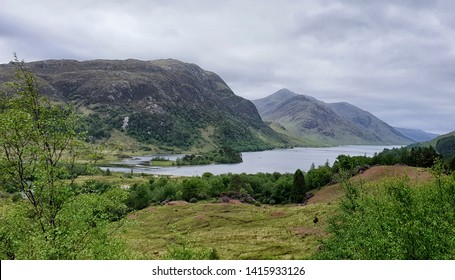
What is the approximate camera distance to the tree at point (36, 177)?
85.6ft

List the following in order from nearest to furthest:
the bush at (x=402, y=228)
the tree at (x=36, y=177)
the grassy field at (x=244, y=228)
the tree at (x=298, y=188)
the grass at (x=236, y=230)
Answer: the bush at (x=402, y=228) < the tree at (x=36, y=177) < the grassy field at (x=244, y=228) < the grass at (x=236, y=230) < the tree at (x=298, y=188)

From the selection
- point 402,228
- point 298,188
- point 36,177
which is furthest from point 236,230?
point 402,228

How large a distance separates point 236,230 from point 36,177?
6479 centimetres

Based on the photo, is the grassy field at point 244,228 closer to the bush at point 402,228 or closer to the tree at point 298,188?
the tree at point 298,188

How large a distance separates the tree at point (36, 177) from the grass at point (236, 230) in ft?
84.1

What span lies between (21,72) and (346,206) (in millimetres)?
42498

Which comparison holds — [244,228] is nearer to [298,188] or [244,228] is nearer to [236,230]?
[236,230]

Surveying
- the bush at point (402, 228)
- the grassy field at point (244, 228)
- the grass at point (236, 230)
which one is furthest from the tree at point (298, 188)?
the bush at point (402, 228)

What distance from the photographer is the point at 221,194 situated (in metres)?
138

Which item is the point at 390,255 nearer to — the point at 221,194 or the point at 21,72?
the point at 21,72

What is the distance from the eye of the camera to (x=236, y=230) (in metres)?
86.4

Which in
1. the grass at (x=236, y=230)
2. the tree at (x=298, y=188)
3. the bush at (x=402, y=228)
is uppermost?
the bush at (x=402, y=228)

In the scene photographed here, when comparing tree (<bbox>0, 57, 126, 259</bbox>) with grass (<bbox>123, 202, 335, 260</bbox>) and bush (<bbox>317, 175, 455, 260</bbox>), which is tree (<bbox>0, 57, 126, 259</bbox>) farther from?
grass (<bbox>123, 202, 335, 260</bbox>)

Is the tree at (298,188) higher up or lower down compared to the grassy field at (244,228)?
higher up
